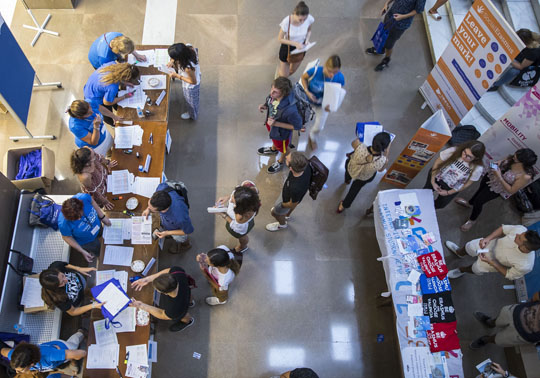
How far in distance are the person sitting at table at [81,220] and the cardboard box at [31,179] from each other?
4.53ft

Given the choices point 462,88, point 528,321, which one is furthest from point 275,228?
point 462,88

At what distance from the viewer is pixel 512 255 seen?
4.00 m

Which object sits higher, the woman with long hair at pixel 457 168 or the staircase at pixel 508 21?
the staircase at pixel 508 21

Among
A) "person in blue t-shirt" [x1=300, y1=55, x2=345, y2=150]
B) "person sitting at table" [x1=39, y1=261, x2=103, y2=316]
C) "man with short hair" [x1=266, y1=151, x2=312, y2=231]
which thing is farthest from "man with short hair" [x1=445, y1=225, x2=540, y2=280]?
"person sitting at table" [x1=39, y1=261, x2=103, y2=316]

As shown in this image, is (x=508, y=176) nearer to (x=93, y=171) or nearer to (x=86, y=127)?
(x=93, y=171)

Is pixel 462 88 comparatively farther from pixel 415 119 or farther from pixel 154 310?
pixel 154 310

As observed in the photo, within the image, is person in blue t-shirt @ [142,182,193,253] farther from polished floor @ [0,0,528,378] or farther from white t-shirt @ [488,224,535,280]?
white t-shirt @ [488,224,535,280]

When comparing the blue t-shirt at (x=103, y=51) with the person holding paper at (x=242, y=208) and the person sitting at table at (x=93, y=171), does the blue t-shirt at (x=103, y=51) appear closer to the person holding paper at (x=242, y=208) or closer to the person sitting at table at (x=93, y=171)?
the person sitting at table at (x=93, y=171)

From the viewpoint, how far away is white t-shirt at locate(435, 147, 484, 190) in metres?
4.40

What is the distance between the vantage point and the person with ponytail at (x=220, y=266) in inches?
141

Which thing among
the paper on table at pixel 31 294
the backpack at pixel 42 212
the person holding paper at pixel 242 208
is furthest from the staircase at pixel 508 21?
the paper on table at pixel 31 294

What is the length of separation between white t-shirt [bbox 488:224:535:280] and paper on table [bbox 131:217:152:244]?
12.9 ft

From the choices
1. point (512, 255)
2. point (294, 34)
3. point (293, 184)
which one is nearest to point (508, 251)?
point (512, 255)

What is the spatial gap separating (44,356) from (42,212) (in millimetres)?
1689
